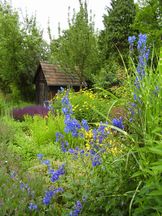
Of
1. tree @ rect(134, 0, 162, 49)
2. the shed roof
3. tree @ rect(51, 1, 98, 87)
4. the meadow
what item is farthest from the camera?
the shed roof

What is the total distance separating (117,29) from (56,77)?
17.0 ft

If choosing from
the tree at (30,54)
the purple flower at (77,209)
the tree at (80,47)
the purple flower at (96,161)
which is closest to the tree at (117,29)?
the tree at (80,47)

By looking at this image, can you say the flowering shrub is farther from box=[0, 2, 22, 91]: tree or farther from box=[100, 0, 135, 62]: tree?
box=[0, 2, 22, 91]: tree

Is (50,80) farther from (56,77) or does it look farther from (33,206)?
(33,206)

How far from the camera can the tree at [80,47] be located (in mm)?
19359

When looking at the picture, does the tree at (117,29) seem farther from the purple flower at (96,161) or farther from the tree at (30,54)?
the purple flower at (96,161)

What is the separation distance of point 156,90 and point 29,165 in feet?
9.18

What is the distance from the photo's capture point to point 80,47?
1933cm

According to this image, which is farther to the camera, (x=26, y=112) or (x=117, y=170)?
(x=26, y=112)

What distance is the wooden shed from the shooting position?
2173 cm

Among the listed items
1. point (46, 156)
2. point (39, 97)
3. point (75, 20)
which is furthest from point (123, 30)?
point (46, 156)

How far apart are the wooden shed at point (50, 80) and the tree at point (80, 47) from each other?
1203 millimetres

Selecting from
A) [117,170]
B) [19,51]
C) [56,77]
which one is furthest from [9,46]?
[117,170]

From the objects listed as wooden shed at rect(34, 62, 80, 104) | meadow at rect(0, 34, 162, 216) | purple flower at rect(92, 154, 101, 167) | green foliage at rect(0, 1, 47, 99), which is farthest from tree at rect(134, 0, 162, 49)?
purple flower at rect(92, 154, 101, 167)
